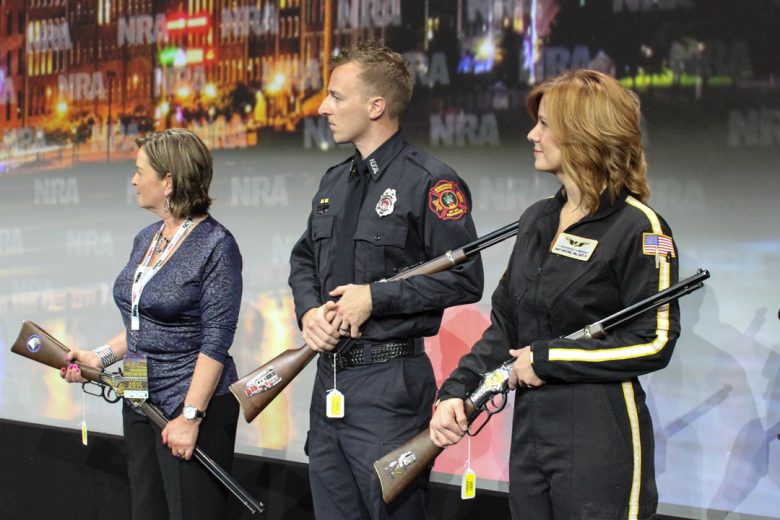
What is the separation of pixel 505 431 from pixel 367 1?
5.38ft

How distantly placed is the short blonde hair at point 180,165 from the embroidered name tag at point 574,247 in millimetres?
1251

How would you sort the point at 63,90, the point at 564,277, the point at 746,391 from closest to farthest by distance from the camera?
the point at 564,277 < the point at 746,391 < the point at 63,90

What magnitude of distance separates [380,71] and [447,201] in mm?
400

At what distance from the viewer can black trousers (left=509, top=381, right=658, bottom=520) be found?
6.29 feet

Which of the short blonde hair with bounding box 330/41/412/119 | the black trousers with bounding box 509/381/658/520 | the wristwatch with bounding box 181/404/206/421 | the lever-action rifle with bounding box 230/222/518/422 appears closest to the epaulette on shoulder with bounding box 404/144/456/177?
the short blonde hair with bounding box 330/41/412/119

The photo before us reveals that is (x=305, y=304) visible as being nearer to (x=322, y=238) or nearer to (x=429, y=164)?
(x=322, y=238)

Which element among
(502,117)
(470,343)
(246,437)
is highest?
(502,117)

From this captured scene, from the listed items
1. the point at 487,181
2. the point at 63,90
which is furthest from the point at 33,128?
the point at 487,181

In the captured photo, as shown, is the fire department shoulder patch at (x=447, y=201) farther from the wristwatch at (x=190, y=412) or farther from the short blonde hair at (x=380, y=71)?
the wristwatch at (x=190, y=412)

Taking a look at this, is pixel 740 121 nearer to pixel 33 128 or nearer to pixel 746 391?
pixel 746 391

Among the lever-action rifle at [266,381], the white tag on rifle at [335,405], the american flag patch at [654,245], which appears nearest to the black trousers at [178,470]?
the lever-action rifle at [266,381]

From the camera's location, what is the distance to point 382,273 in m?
2.58

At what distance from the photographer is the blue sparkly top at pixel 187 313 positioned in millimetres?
2803

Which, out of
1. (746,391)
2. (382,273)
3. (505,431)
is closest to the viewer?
(382,273)
